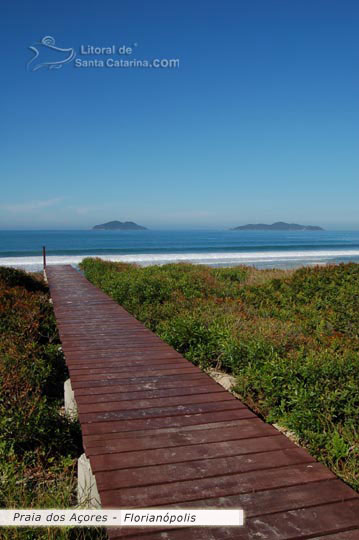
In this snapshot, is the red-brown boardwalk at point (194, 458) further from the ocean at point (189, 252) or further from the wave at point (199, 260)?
the wave at point (199, 260)

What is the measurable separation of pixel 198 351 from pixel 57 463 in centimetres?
306

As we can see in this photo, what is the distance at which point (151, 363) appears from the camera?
6.03m

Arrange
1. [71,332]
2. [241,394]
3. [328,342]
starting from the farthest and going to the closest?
[71,332], [328,342], [241,394]

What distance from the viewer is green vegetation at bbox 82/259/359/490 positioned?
4504 mm

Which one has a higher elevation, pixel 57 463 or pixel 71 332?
pixel 71 332

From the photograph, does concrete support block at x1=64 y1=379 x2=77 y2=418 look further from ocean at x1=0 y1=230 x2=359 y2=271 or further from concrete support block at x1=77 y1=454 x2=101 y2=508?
ocean at x1=0 y1=230 x2=359 y2=271

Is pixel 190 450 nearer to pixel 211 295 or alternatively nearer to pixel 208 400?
pixel 208 400

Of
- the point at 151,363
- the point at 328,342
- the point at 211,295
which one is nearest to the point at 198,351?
the point at 151,363
